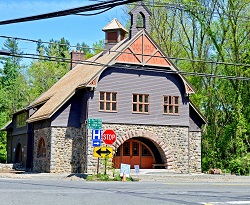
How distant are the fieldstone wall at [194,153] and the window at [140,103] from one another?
4.64 meters

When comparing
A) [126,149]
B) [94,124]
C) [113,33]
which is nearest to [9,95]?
[113,33]

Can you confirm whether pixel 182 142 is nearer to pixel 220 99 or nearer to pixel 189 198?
Result: pixel 220 99

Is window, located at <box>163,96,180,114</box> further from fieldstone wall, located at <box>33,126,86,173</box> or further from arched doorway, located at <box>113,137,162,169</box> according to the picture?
fieldstone wall, located at <box>33,126,86,173</box>

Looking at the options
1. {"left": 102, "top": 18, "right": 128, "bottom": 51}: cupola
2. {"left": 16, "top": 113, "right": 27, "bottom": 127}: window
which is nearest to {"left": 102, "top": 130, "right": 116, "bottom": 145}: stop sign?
{"left": 102, "top": 18, "right": 128, "bottom": 51}: cupola

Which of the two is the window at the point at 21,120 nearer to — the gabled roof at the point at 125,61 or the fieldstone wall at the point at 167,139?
the gabled roof at the point at 125,61

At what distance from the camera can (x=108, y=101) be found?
3603 centimetres

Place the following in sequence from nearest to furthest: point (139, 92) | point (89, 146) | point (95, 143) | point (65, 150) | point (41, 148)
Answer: point (95, 143), point (89, 146), point (65, 150), point (139, 92), point (41, 148)

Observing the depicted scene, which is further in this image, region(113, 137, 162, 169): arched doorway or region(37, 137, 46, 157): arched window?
region(37, 137, 46, 157): arched window

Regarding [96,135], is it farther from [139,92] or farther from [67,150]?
[139,92]

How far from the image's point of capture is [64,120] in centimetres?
3638

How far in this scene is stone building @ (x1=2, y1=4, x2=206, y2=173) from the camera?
35.8 metres

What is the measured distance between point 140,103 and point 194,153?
20.2 ft

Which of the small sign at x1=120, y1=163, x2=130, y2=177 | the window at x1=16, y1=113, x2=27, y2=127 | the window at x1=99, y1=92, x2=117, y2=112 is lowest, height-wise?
the small sign at x1=120, y1=163, x2=130, y2=177

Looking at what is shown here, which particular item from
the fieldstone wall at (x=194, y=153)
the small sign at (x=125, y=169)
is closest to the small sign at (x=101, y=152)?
the small sign at (x=125, y=169)
